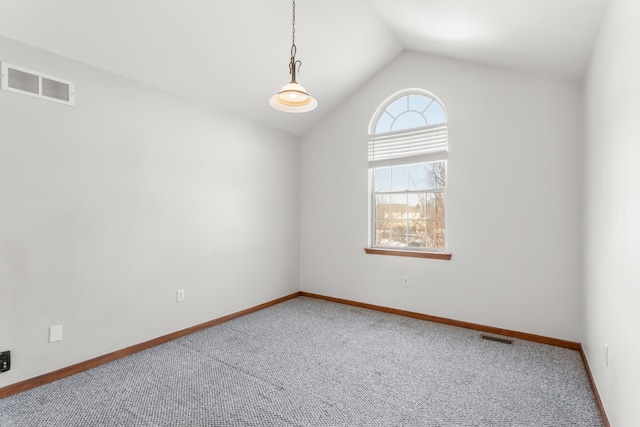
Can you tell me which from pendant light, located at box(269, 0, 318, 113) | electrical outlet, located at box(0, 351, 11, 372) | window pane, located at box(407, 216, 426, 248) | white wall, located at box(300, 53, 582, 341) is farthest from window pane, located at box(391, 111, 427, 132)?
electrical outlet, located at box(0, 351, 11, 372)


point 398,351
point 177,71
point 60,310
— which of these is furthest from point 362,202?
point 60,310

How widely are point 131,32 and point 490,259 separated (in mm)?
3813

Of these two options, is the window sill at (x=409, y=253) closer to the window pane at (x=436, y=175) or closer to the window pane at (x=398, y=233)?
the window pane at (x=398, y=233)

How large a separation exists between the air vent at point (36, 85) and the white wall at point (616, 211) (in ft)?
11.5

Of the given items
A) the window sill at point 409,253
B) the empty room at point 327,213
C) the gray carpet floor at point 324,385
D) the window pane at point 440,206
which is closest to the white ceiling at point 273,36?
the empty room at point 327,213

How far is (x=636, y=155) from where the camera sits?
1425mm

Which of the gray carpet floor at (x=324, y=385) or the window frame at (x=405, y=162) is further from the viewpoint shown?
the window frame at (x=405, y=162)

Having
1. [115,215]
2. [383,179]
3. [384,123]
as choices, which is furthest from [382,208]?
[115,215]

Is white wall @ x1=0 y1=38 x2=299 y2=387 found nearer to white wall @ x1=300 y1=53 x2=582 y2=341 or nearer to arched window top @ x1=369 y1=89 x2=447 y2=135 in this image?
white wall @ x1=300 y1=53 x2=582 y2=341

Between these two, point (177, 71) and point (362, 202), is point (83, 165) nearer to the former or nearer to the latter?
point (177, 71)

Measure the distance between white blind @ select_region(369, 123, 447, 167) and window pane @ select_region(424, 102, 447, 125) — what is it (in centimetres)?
7

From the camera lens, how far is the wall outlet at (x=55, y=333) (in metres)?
2.40

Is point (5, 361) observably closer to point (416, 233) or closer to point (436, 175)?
point (416, 233)

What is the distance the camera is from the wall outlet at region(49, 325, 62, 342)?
7.89 feet
